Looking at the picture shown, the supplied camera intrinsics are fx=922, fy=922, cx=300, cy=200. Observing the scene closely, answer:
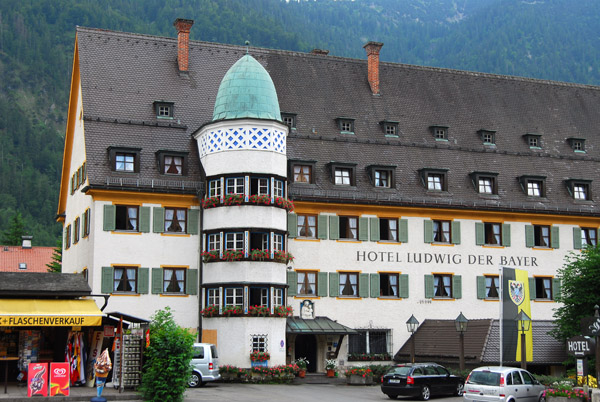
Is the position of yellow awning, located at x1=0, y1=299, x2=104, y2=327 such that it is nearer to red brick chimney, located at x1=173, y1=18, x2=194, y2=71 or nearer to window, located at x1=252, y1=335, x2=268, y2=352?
window, located at x1=252, y1=335, x2=268, y2=352

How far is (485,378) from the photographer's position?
34219mm

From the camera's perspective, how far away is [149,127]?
51125 mm

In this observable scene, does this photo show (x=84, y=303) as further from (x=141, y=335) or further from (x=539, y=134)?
(x=539, y=134)

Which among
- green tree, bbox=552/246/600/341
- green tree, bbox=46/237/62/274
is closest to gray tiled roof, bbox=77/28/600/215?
green tree, bbox=552/246/600/341

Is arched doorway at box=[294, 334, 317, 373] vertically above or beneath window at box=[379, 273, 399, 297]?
beneath

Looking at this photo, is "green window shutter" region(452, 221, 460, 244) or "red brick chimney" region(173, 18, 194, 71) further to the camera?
"red brick chimney" region(173, 18, 194, 71)

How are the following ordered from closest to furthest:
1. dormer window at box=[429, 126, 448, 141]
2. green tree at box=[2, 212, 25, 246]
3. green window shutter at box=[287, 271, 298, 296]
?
1. green window shutter at box=[287, 271, 298, 296]
2. dormer window at box=[429, 126, 448, 141]
3. green tree at box=[2, 212, 25, 246]

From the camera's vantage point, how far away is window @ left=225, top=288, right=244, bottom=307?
46688mm

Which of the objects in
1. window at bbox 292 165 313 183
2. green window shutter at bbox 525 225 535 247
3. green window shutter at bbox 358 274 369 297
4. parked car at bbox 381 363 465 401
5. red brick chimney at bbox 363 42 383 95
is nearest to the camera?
parked car at bbox 381 363 465 401

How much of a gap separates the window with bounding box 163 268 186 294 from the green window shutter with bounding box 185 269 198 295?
242 millimetres

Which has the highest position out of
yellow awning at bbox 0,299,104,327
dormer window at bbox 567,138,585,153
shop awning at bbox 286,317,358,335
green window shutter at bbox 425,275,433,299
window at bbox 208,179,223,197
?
dormer window at bbox 567,138,585,153

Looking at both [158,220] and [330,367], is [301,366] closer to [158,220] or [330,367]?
[330,367]

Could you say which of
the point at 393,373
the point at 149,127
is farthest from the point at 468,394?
the point at 149,127

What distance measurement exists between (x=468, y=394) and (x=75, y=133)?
102 feet
